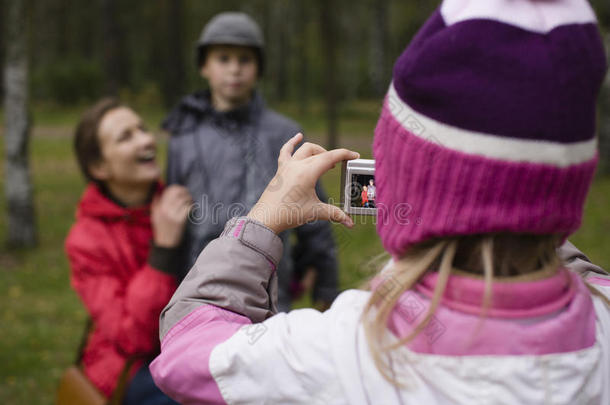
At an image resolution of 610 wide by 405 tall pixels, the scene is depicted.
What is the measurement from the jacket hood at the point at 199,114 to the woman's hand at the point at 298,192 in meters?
2.07

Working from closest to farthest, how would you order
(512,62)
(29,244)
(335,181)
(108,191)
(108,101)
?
1. (512,62)
2. (335,181)
3. (108,191)
4. (108,101)
5. (29,244)

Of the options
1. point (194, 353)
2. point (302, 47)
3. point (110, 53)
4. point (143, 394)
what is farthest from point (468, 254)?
point (302, 47)

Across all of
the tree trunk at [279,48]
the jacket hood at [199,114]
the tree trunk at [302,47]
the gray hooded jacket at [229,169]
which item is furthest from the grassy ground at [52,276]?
the tree trunk at [279,48]

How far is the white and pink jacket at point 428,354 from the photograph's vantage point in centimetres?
106

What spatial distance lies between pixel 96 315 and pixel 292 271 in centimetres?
108

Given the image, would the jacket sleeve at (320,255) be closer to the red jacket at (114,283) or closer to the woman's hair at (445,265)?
the red jacket at (114,283)

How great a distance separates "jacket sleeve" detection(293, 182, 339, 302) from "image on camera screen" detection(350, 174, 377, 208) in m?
2.05

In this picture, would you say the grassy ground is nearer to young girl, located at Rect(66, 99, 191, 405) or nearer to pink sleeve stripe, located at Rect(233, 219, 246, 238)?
pink sleeve stripe, located at Rect(233, 219, 246, 238)

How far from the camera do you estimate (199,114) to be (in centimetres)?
347

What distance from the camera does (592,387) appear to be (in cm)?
111

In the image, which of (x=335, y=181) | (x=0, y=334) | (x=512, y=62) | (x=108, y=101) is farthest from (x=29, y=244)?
(x=512, y=62)

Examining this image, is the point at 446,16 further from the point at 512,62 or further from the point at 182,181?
the point at 182,181

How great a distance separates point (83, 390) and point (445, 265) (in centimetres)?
213

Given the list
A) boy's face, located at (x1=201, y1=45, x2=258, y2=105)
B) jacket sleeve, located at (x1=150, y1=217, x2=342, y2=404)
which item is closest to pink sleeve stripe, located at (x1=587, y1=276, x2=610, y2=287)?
jacket sleeve, located at (x1=150, y1=217, x2=342, y2=404)
